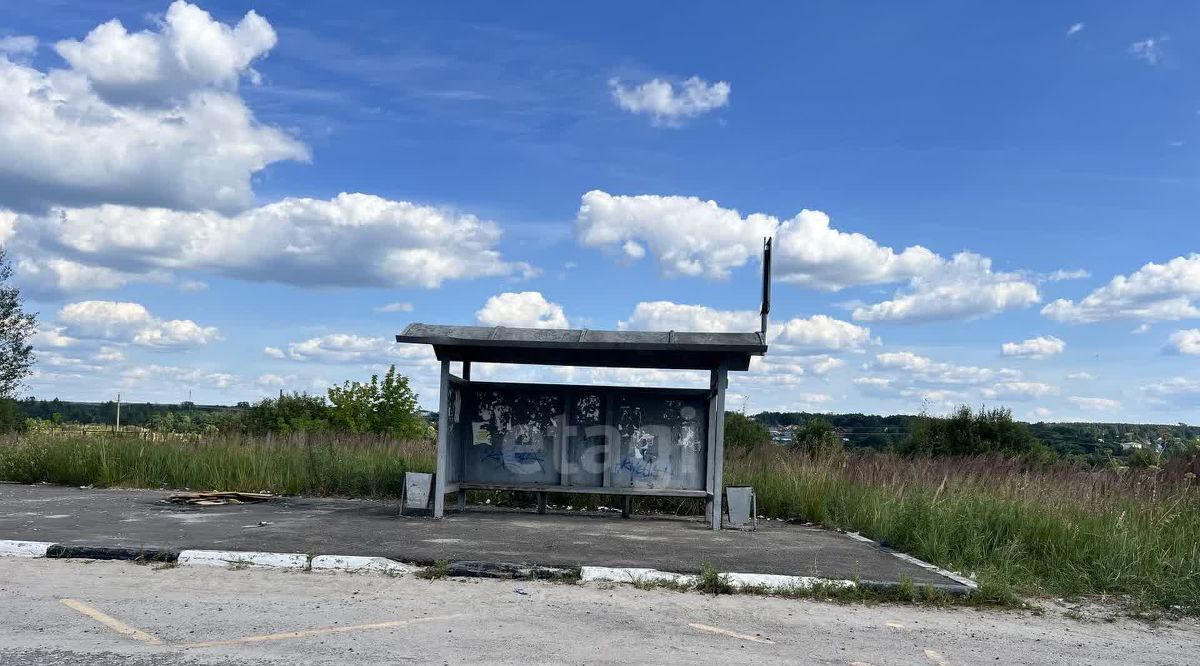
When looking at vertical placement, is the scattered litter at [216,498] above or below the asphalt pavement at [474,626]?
above

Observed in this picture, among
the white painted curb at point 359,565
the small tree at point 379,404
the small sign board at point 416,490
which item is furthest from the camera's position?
the small tree at point 379,404

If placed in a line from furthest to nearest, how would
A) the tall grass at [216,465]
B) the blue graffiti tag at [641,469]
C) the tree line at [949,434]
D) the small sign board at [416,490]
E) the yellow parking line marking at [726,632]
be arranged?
the tree line at [949,434] < the tall grass at [216,465] < the blue graffiti tag at [641,469] < the small sign board at [416,490] < the yellow parking line marking at [726,632]

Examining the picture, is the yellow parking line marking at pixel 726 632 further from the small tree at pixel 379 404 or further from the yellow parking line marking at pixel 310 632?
the small tree at pixel 379 404

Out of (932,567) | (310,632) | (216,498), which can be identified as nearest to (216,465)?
(216,498)

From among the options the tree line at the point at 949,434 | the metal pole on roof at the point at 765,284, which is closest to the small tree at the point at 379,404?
the tree line at the point at 949,434

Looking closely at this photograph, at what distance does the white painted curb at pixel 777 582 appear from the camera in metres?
7.78

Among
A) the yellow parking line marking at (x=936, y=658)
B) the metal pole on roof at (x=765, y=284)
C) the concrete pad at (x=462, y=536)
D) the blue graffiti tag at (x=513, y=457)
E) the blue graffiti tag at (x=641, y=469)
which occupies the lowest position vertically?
the yellow parking line marking at (x=936, y=658)

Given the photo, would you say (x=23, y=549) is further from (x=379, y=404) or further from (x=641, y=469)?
(x=379, y=404)

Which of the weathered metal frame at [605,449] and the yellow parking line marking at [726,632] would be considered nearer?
the yellow parking line marking at [726,632]

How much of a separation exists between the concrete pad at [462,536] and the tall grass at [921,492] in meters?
0.72

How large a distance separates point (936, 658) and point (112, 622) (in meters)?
5.20

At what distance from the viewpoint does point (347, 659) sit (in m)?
5.46

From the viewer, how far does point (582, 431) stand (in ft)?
44.0

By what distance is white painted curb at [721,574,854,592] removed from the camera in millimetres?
7777
